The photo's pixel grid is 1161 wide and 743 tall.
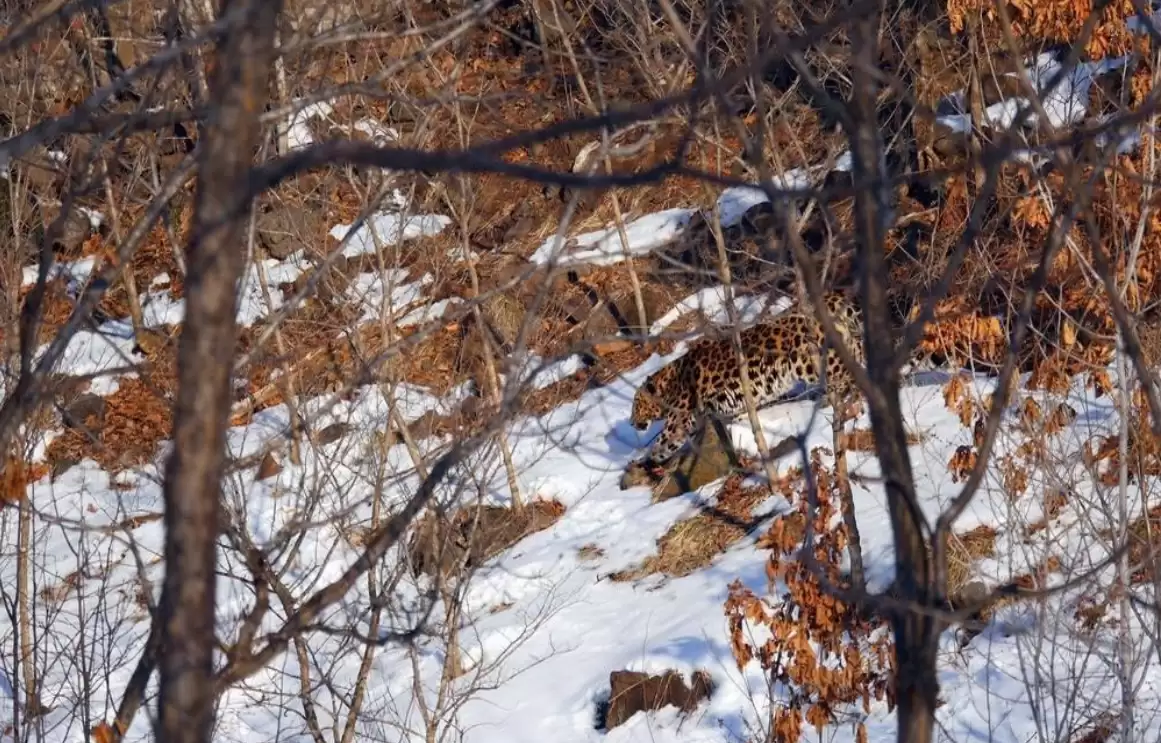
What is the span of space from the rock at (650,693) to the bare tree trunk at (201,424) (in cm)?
818

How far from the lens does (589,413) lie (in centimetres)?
1580

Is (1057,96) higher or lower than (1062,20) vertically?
higher

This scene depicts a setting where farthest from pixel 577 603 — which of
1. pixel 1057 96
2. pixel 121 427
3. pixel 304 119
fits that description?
pixel 121 427

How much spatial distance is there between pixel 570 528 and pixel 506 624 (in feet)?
6.00

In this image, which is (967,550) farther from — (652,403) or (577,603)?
(652,403)

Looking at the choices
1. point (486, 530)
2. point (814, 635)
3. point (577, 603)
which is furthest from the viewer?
point (577, 603)

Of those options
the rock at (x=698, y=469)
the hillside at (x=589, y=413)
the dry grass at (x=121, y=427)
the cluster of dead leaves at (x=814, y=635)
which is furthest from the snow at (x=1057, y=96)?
the dry grass at (x=121, y=427)

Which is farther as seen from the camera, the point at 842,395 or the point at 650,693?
the point at 650,693

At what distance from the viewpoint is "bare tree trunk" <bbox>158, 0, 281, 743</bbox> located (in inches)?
88.0

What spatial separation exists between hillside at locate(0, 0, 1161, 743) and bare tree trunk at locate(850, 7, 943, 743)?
2.7 inches

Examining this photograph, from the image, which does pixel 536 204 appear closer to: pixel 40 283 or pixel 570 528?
pixel 570 528

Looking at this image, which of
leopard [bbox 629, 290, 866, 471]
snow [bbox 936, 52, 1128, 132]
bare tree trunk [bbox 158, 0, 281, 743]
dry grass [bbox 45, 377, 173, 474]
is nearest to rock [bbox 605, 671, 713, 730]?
leopard [bbox 629, 290, 866, 471]

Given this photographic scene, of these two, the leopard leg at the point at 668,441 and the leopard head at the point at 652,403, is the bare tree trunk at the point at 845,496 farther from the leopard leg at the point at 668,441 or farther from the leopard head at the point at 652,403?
the leopard head at the point at 652,403

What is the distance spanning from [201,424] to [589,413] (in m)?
13.6
